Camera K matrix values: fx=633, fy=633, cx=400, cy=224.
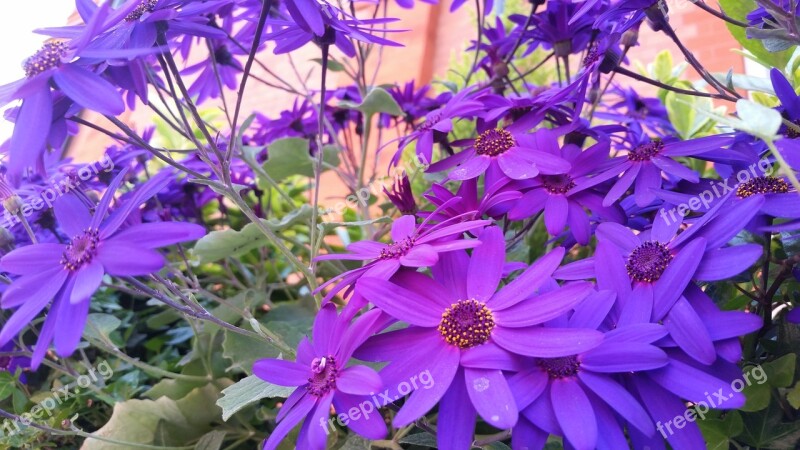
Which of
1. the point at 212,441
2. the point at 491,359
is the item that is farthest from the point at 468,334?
the point at 212,441

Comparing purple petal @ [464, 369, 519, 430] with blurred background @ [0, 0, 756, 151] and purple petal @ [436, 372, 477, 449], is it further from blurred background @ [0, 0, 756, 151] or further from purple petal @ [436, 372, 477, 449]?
blurred background @ [0, 0, 756, 151]

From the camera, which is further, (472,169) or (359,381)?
(472,169)

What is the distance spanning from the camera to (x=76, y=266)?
0.33 metres

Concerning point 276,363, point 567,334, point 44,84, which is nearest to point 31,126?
point 44,84

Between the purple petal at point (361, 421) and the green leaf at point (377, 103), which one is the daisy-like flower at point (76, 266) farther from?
the green leaf at point (377, 103)

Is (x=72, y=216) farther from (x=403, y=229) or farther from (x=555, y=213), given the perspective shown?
(x=555, y=213)

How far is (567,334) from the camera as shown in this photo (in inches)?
11.9

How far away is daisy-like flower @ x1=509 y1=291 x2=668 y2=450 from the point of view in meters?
0.30

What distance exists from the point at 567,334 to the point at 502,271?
7 cm

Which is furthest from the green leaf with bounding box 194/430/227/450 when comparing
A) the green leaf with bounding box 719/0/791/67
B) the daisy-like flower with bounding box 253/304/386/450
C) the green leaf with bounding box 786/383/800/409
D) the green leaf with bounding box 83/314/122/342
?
the green leaf with bounding box 719/0/791/67

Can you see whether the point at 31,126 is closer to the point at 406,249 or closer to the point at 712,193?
the point at 406,249

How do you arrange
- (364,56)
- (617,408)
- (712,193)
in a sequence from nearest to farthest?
1. (617,408)
2. (712,193)
3. (364,56)

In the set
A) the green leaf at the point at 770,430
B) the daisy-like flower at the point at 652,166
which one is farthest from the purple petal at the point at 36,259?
the green leaf at the point at 770,430

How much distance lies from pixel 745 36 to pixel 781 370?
325mm
